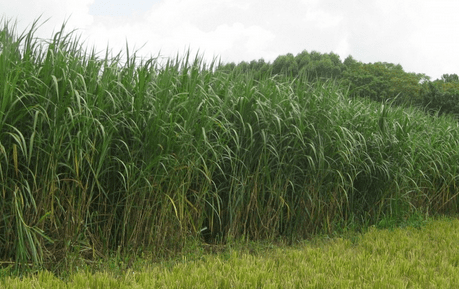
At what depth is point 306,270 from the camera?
3395mm

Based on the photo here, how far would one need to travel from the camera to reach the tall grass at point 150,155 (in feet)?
9.87

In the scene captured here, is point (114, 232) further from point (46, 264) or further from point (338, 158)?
point (338, 158)

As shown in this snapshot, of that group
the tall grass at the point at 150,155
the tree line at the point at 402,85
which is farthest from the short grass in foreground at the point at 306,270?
the tree line at the point at 402,85

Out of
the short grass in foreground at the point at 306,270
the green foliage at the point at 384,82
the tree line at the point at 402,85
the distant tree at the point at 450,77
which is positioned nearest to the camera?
the short grass in foreground at the point at 306,270

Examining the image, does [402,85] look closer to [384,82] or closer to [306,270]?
[384,82]

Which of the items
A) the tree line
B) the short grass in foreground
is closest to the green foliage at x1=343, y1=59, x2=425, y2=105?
the tree line

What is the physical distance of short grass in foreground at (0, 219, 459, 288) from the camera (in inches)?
115

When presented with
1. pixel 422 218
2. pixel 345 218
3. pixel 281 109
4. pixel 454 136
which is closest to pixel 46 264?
pixel 281 109

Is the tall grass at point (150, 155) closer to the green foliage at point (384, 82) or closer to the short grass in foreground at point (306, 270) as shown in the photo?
the short grass in foreground at point (306, 270)

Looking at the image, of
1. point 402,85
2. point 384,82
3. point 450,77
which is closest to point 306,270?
point 402,85

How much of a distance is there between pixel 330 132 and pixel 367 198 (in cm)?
140

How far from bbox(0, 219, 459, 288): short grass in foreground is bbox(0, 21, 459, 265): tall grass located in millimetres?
328

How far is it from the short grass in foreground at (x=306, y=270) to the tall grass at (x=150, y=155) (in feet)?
1.07

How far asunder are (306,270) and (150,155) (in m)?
1.60
